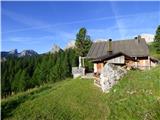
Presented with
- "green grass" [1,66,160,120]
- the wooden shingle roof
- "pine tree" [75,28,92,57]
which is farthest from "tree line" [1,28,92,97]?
"green grass" [1,66,160,120]

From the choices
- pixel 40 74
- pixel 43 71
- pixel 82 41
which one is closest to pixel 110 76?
pixel 82 41

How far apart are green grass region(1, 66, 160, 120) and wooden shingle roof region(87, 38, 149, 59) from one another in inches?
853

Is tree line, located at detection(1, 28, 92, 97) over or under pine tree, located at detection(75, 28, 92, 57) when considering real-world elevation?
under

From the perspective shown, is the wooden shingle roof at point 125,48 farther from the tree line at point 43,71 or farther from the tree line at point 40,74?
the tree line at point 40,74

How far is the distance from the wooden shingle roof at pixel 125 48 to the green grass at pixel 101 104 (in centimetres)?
2166

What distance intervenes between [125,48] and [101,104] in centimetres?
2953

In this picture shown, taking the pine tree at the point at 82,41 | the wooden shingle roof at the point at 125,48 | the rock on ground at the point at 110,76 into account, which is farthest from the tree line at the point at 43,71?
the rock on ground at the point at 110,76

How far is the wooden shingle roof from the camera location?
168ft

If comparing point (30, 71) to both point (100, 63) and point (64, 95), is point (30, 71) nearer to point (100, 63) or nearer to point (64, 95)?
point (100, 63)

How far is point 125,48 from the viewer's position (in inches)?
2105

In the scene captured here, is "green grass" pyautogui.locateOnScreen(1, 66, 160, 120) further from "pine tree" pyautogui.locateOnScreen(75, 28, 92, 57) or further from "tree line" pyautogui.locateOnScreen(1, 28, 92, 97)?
"tree line" pyautogui.locateOnScreen(1, 28, 92, 97)

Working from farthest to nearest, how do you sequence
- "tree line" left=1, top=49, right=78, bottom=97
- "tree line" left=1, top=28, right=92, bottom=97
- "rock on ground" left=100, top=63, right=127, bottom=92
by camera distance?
"tree line" left=1, top=49, right=78, bottom=97, "tree line" left=1, top=28, right=92, bottom=97, "rock on ground" left=100, top=63, right=127, bottom=92

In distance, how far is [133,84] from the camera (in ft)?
82.9

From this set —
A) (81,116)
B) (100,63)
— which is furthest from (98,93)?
(100,63)
